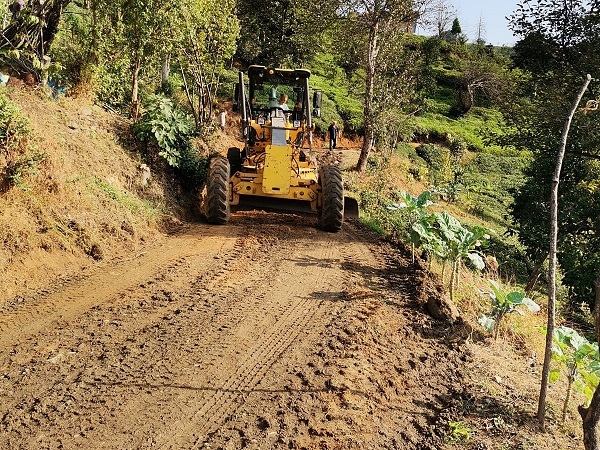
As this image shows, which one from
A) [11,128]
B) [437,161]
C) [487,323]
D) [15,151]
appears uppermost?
[11,128]

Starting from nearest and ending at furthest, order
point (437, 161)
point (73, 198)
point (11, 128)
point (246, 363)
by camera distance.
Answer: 1. point (246, 363)
2. point (11, 128)
3. point (73, 198)
4. point (437, 161)

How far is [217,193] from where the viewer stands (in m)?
9.79

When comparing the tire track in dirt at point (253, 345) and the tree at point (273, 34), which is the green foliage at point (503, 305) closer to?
the tire track in dirt at point (253, 345)

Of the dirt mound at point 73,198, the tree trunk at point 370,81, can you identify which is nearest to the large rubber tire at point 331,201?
the dirt mound at point 73,198

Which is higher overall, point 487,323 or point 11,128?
point 11,128

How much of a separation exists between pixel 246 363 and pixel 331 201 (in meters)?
5.33

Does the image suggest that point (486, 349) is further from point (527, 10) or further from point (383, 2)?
point (383, 2)

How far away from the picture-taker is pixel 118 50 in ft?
37.6

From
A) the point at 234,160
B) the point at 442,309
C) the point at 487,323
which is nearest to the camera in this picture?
the point at 487,323

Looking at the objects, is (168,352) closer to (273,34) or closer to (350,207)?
(350,207)

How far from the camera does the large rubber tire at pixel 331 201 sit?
32.6 feet

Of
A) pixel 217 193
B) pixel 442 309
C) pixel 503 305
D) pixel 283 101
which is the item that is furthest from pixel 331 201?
pixel 503 305

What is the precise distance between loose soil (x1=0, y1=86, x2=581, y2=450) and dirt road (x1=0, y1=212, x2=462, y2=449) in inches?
0.6

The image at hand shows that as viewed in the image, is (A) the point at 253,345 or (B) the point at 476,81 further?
(B) the point at 476,81
